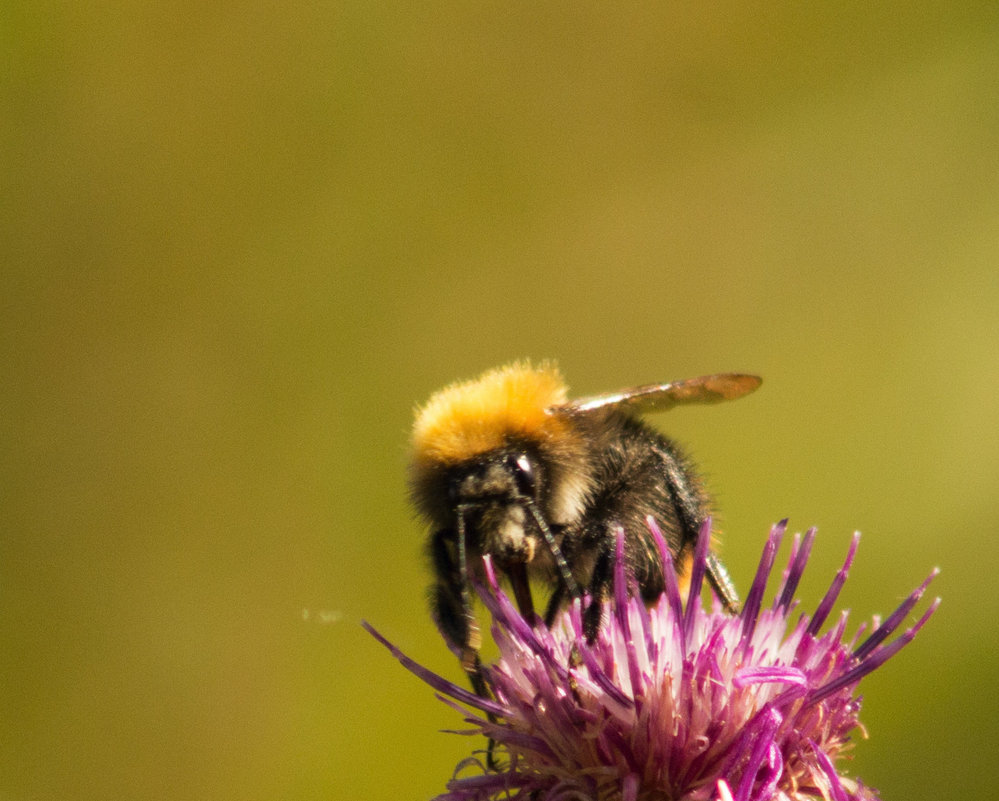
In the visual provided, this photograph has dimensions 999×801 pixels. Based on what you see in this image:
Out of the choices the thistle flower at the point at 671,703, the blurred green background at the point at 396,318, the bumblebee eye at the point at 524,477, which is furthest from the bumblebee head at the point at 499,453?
the blurred green background at the point at 396,318

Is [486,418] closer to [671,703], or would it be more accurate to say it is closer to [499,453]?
[499,453]

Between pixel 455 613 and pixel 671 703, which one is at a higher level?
pixel 455 613

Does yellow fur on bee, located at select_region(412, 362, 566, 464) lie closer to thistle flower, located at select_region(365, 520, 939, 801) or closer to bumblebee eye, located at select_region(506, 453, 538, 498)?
bumblebee eye, located at select_region(506, 453, 538, 498)

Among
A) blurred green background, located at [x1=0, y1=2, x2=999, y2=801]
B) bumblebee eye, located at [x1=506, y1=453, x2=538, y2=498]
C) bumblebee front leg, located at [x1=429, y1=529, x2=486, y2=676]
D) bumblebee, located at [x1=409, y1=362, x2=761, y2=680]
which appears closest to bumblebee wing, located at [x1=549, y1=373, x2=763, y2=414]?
bumblebee, located at [x1=409, y1=362, x2=761, y2=680]

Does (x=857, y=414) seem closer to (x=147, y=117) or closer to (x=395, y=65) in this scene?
(x=395, y=65)

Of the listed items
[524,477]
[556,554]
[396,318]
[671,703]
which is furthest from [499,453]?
[396,318]

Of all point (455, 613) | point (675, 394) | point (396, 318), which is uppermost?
point (396, 318)
